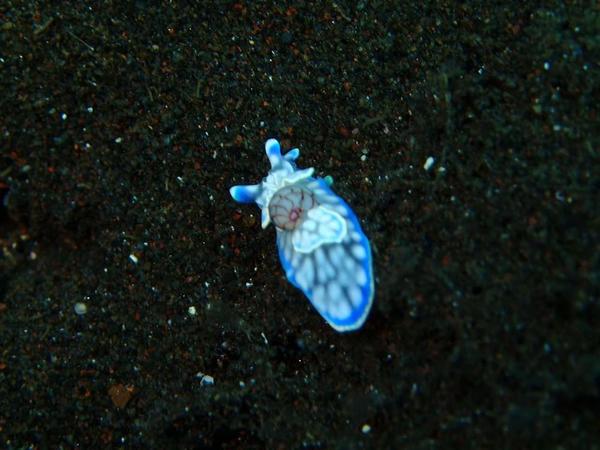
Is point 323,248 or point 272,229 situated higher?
point 323,248

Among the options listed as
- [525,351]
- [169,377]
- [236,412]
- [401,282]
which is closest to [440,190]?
[401,282]

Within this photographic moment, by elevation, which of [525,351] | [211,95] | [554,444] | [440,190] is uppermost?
[211,95]

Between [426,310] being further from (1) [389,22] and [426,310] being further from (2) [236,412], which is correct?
(1) [389,22]

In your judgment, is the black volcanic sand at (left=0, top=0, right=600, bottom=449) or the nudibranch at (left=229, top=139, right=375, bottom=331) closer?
the black volcanic sand at (left=0, top=0, right=600, bottom=449)

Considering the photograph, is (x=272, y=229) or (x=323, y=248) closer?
(x=323, y=248)

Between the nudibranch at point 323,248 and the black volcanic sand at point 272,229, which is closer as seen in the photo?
the black volcanic sand at point 272,229
